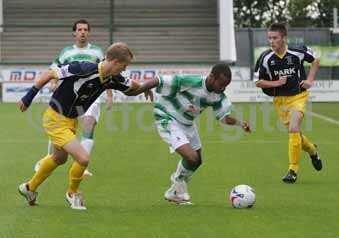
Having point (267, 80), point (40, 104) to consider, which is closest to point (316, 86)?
point (40, 104)

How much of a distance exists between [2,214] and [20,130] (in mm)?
11573

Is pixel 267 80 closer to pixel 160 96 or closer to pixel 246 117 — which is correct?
pixel 160 96

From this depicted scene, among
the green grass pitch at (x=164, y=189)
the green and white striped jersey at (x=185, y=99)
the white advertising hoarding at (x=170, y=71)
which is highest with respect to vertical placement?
the green and white striped jersey at (x=185, y=99)

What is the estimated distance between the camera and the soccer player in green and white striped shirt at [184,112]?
32.5 ft

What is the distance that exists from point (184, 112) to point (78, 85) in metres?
1.35

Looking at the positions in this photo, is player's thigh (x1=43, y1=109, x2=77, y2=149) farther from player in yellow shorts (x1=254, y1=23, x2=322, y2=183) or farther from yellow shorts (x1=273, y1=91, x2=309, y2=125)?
yellow shorts (x1=273, y1=91, x2=309, y2=125)

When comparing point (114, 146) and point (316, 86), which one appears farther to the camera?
point (316, 86)

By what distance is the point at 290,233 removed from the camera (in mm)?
8172

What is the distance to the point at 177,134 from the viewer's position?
1001 cm

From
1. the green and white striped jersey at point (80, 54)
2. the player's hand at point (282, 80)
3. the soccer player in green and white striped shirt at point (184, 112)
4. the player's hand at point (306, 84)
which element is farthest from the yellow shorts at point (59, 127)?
the player's hand at point (306, 84)

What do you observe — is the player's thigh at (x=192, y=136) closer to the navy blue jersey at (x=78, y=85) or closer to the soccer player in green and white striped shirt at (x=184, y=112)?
the soccer player in green and white striped shirt at (x=184, y=112)

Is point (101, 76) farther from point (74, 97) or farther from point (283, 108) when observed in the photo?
point (283, 108)

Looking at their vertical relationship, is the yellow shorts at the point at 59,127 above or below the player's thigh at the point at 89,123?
above

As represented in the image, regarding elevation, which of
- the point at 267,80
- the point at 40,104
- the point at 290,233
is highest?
the point at 267,80
